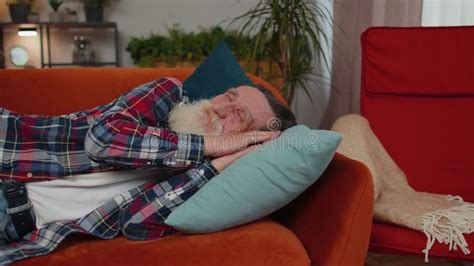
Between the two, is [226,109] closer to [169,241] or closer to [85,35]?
[169,241]

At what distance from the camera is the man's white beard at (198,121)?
1.58 m

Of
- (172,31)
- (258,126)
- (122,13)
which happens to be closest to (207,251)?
(258,126)

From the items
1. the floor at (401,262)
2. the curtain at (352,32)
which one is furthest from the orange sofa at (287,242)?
the curtain at (352,32)

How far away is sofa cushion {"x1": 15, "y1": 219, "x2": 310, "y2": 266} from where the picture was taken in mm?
1213

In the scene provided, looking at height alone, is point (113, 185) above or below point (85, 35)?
below

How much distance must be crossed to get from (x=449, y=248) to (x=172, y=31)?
3.13 m

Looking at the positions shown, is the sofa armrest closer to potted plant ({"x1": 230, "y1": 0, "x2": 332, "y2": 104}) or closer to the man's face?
the man's face

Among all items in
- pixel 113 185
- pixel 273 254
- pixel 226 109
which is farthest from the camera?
pixel 226 109

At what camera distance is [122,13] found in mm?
4480

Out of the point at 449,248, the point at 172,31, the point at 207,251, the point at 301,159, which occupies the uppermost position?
the point at 172,31

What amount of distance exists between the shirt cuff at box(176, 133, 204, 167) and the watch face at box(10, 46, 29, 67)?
335cm

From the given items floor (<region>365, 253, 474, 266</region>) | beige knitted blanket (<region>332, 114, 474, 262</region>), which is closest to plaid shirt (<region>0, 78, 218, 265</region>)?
beige knitted blanket (<region>332, 114, 474, 262</region>)

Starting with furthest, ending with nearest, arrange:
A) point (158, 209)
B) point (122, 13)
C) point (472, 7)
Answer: point (122, 13), point (472, 7), point (158, 209)

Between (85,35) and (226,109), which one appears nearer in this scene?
(226,109)
